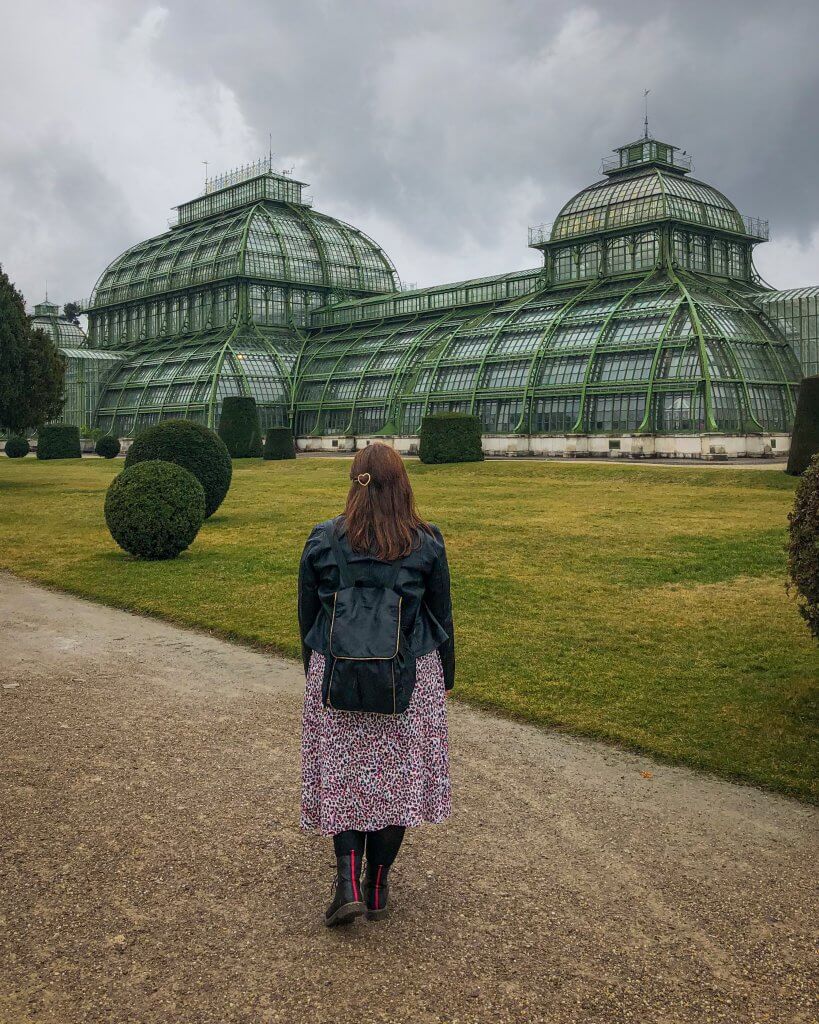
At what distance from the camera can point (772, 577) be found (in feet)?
45.5

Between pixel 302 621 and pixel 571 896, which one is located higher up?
pixel 302 621

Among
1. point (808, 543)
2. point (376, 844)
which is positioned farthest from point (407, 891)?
point (808, 543)

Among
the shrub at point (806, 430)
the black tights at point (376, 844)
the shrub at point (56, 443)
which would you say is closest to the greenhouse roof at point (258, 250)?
the shrub at point (56, 443)

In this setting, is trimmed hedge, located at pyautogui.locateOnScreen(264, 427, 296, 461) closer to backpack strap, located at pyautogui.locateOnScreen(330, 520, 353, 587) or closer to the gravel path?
the gravel path

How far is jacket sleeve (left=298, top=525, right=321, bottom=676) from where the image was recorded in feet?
15.0

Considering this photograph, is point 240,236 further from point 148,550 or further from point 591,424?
point 148,550

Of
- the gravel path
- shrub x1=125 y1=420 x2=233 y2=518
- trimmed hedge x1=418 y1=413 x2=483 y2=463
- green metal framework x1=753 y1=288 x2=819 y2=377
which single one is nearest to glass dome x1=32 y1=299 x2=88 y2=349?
trimmed hedge x1=418 y1=413 x2=483 y2=463

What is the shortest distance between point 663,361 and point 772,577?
33.5 m

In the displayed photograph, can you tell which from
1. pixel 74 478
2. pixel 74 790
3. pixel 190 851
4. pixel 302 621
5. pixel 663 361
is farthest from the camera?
pixel 663 361

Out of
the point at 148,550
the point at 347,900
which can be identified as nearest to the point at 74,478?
the point at 148,550

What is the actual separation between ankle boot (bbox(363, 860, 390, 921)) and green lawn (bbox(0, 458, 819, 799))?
10.3 feet

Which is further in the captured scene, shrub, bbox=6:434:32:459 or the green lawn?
shrub, bbox=6:434:32:459

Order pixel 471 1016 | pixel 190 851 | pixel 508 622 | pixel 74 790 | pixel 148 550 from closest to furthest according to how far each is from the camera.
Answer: pixel 471 1016 < pixel 190 851 < pixel 74 790 < pixel 508 622 < pixel 148 550

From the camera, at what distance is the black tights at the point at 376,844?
4.53 meters
